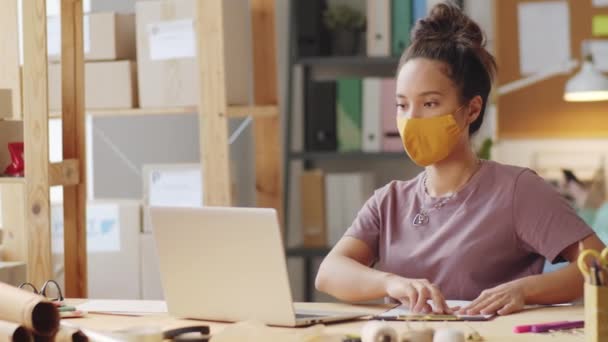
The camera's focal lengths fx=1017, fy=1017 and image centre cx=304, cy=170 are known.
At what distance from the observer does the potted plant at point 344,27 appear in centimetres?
411

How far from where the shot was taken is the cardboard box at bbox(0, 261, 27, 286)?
252 centimetres

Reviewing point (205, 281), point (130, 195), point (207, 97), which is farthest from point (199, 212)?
point (130, 195)

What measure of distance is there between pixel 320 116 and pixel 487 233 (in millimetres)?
2166

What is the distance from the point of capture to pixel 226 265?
169cm

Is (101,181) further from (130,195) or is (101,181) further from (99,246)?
(99,246)

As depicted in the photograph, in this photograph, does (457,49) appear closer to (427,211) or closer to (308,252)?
(427,211)

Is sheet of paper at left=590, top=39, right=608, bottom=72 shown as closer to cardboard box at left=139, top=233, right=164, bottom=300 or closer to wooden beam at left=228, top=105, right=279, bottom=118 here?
wooden beam at left=228, top=105, right=279, bottom=118

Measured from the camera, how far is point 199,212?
1693 millimetres

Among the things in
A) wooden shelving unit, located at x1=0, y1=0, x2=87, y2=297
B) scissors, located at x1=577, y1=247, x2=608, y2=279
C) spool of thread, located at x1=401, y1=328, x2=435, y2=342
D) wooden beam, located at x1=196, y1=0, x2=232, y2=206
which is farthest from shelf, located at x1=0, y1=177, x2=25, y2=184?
scissors, located at x1=577, y1=247, x2=608, y2=279

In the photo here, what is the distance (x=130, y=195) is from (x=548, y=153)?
173 cm

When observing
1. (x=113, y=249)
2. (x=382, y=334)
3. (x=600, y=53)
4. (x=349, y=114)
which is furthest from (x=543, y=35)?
(x=382, y=334)

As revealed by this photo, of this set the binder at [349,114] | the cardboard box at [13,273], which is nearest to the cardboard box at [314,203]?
the binder at [349,114]

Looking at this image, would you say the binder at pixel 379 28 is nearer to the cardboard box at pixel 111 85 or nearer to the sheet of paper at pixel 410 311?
the cardboard box at pixel 111 85

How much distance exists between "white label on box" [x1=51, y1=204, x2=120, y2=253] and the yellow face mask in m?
1.80
